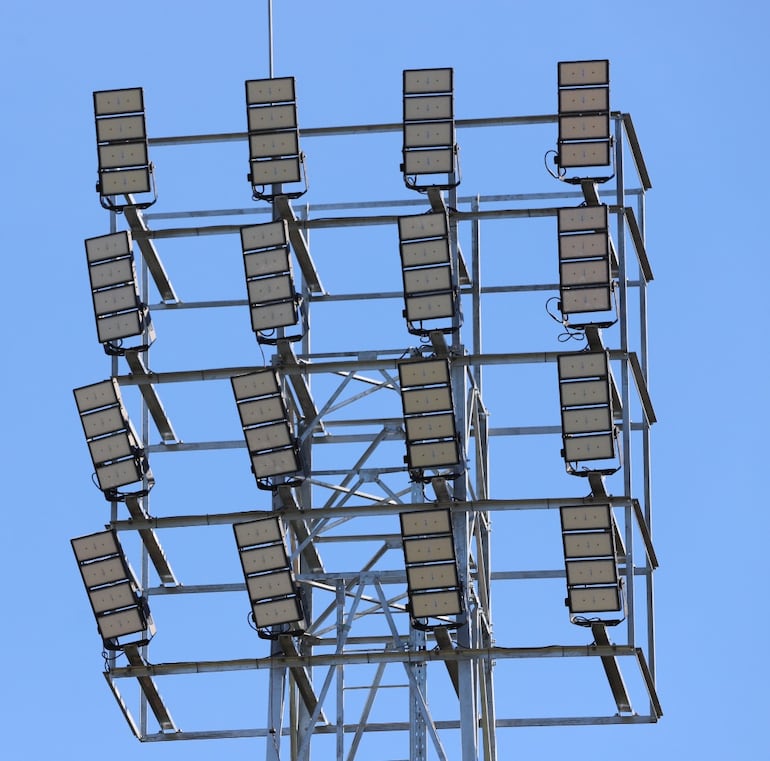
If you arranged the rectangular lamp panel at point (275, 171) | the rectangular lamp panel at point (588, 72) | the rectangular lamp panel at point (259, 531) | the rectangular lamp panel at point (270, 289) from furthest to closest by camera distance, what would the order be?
the rectangular lamp panel at point (275, 171), the rectangular lamp panel at point (588, 72), the rectangular lamp panel at point (270, 289), the rectangular lamp panel at point (259, 531)

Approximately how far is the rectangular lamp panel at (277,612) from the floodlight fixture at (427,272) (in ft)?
17.4

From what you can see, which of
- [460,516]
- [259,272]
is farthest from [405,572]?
[259,272]

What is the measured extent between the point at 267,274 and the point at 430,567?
20.8 feet

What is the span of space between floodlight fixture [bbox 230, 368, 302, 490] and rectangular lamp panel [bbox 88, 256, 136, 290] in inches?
120

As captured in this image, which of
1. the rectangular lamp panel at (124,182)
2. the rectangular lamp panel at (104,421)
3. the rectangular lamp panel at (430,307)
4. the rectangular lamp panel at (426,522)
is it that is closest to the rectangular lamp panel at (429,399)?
the rectangular lamp panel at (430,307)

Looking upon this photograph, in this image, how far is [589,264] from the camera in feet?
223

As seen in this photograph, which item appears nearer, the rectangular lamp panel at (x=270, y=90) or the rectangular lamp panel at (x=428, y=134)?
the rectangular lamp panel at (x=428, y=134)

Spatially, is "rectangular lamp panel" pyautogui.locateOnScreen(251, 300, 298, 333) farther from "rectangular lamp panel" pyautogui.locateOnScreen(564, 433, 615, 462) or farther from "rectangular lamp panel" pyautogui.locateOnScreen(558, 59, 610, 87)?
"rectangular lamp panel" pyautogui.locateOnScreen(558, 59, 610, 87)

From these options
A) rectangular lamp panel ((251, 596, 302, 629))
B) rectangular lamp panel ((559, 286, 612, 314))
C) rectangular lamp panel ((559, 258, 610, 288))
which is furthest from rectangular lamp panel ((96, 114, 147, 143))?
rectangular lamp panel ((251, 596, 302, 629))

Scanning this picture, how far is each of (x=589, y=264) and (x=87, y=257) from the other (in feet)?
30.3

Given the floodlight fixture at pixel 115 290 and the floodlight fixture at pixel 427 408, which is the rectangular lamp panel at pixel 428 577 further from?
the floodlight fixture at pixel 115 290

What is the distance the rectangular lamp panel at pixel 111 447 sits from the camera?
6869 cm

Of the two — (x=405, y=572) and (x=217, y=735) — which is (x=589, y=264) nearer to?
(x=405, y=572)

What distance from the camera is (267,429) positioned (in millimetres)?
67938
